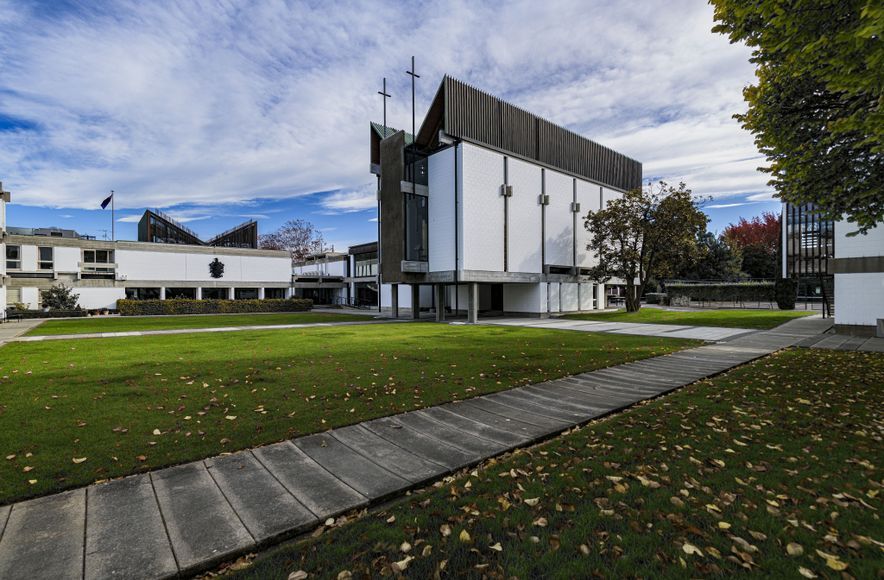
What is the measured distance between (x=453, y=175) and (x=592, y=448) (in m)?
23.5

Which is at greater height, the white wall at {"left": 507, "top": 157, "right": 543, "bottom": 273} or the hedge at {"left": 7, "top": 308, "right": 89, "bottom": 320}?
the white wall at {"left": 507, "top": 157, "right": 543, "bottom": 273}

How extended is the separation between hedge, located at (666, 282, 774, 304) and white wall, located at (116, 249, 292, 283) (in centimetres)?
4670

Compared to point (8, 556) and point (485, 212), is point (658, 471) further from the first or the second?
point (485, 212)

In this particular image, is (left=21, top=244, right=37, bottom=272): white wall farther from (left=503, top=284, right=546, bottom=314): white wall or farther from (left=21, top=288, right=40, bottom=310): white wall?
(left=503, top=284, right=546, bottom=314): white wall

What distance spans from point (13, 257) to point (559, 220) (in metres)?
48.0

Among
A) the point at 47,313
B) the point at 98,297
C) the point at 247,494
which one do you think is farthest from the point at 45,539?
the point at 98,297

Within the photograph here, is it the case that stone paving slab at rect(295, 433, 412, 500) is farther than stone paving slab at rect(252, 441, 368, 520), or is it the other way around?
stone paving slab at rect(295, 433, 412, 500)

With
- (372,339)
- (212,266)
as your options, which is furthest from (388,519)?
(212,266)

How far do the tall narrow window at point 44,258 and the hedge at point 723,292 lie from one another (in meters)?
62.6

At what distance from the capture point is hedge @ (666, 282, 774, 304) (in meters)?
45.4

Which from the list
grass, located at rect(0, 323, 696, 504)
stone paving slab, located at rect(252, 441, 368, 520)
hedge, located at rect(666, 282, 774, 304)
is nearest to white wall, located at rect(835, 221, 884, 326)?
grass, located at rect(0, 323, 696, 504)

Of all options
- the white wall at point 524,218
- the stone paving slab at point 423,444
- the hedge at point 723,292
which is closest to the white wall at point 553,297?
the white wall at point 524,218

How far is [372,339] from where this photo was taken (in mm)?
16891

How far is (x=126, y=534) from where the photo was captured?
339 centimetres
